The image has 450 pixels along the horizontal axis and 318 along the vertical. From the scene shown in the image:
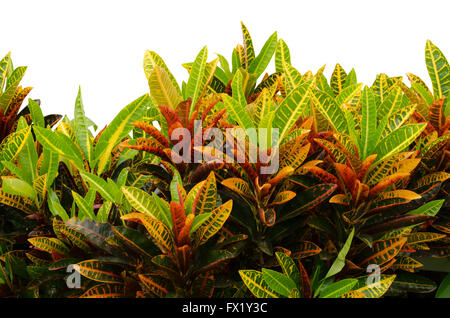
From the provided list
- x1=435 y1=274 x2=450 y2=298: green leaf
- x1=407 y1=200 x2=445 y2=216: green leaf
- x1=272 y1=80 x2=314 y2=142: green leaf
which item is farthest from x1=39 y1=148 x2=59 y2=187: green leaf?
x1=435 y1=274 x2=450 y2=298: green leaf

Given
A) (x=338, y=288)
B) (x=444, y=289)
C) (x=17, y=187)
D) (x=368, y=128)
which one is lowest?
(x=444, y=289)

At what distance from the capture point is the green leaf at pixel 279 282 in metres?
1.86

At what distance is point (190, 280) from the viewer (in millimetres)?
1956

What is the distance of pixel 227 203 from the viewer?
1.82m

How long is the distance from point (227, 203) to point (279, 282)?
1.20 ft

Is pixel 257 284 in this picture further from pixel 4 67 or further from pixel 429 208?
pixel 4 67

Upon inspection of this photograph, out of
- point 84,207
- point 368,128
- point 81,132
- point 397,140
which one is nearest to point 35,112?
point 81,132

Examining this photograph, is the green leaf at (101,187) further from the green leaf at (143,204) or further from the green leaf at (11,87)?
the green leaf at (11,87)

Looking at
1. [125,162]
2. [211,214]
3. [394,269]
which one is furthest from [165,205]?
[394,269]

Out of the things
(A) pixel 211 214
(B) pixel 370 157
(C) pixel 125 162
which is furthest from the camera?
(C) pixel 125 162

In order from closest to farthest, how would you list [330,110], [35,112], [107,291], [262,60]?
[107,291] → [330,110] → [35,112] → [262,60]

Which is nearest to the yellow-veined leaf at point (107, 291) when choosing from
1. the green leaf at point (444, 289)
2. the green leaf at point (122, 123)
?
the green leaf at point (122, 123)
